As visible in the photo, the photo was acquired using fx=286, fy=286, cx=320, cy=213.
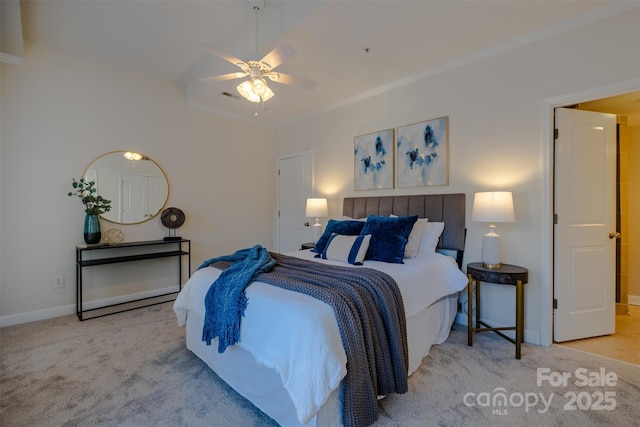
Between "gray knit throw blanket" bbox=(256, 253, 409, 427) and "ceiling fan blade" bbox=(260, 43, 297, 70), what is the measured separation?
5.34 ft

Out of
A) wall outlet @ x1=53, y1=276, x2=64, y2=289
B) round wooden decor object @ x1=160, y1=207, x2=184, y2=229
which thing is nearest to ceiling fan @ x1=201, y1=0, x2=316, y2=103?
round wooden decor object @ x1=160, y1=207, x2=184, y2=229

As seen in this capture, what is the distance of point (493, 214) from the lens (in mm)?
2490

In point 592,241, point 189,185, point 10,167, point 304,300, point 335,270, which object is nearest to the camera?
point 304,300

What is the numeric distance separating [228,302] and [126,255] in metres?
2.69

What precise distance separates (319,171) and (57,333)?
142 inches

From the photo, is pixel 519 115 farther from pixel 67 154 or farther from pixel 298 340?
pixel 67 154

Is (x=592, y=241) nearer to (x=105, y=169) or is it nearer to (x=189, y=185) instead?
(x=189, y=185)

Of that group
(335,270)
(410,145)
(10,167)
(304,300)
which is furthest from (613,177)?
(10,167)

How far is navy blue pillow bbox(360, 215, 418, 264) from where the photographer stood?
8.40 ft

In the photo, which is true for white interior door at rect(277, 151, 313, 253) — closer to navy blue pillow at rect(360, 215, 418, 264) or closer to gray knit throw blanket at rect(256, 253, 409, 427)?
navy blue pillow at rect(360, 215, 418, 264)

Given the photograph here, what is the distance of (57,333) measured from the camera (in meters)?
2.79

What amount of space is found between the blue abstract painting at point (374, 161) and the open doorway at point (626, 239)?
1849 millimetres

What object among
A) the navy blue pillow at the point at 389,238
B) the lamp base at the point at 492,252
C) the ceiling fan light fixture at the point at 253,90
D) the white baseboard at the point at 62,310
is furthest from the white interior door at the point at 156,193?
the lamp base at the point at 492,252

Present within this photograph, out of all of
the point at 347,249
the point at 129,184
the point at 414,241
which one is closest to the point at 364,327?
the point at 347,249
